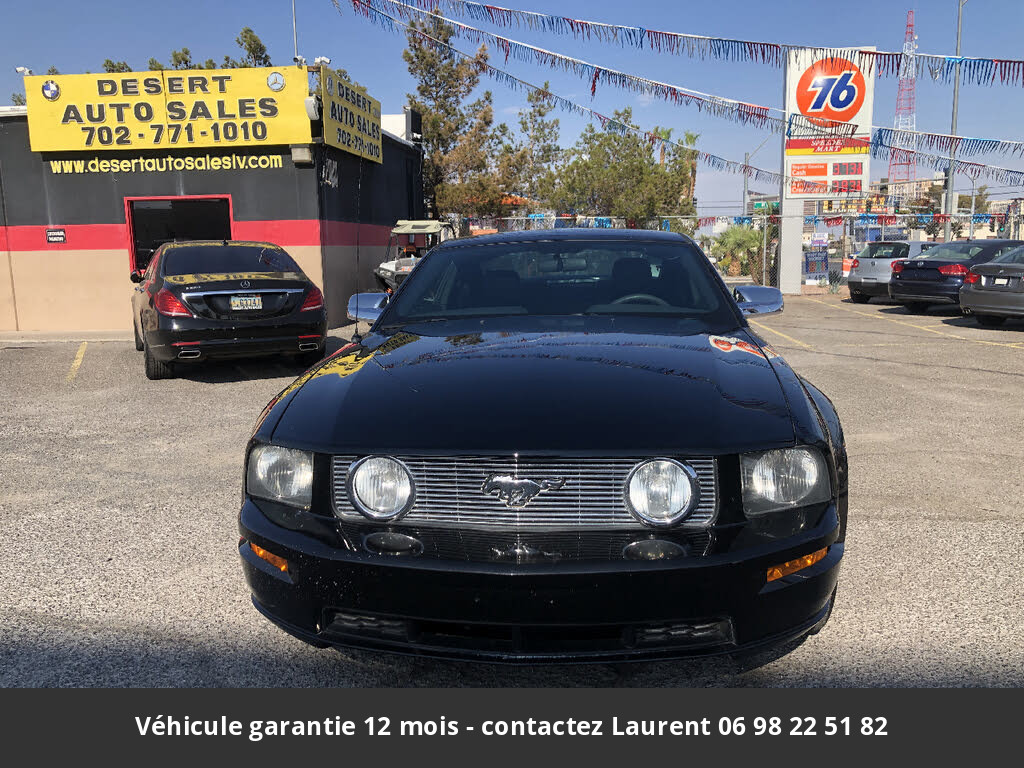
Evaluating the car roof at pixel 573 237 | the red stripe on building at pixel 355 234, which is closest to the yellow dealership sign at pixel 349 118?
the red stripe on building at pixel 355 234

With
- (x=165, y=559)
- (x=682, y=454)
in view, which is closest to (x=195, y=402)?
(x=165, y=559)

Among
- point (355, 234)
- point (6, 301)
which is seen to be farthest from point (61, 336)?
point (355, 234)

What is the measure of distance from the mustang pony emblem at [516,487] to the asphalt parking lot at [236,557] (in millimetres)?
671

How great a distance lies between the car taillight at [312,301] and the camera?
8945 mm

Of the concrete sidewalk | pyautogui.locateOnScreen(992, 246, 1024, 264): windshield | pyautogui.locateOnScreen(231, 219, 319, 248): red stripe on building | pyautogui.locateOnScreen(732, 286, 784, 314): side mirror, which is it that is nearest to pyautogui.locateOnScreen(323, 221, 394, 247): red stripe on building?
pyautogui.locateOnScreen(231, 219, 319, 248): red stripe on building

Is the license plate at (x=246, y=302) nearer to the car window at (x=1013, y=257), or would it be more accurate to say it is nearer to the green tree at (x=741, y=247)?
the car window at (x=1013, y=257)

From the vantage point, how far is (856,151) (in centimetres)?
2455

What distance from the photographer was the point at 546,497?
226cm

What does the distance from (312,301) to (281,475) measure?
6.79 metres

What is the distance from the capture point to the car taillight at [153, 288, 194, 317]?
27.4 feet

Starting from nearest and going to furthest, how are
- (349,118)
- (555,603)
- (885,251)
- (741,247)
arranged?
1. (555,603)
2. (349,118)
3. (885,251)
4. (741,247)

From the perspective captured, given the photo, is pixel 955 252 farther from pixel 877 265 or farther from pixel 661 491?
pixel 661 491

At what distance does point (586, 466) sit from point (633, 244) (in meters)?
2.19

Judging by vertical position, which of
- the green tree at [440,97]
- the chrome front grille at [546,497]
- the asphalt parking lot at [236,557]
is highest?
the green tree at [440,97]
